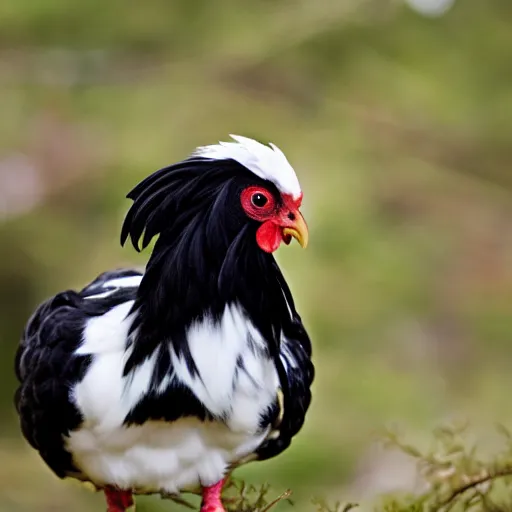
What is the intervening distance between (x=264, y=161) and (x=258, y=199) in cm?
5

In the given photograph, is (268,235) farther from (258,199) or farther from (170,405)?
(170,405)

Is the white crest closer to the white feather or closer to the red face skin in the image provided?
the red face skin

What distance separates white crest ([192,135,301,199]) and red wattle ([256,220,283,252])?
0.04m

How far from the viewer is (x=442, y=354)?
3.39 meters

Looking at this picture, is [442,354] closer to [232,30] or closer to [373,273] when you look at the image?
[373,273]

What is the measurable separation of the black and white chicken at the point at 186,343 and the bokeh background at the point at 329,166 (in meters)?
1.54

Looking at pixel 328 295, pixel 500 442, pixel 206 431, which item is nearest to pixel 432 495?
pixel 206 431

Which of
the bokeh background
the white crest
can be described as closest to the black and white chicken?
the white crest

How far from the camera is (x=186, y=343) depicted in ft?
3.76

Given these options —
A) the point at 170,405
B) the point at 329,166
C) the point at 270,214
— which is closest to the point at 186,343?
the point at 170,405

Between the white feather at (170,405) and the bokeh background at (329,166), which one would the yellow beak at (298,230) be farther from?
the bokeh background at (329,166)

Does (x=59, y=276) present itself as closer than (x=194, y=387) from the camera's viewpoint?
No

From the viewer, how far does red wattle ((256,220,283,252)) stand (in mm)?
1140

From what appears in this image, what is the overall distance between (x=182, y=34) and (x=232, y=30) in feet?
0.72
